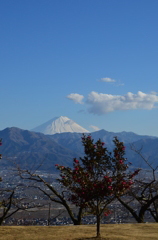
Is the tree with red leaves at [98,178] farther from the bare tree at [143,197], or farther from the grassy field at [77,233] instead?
the bare tree at [143,197]

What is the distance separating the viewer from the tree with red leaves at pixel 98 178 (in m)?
15.8

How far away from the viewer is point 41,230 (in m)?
18.6

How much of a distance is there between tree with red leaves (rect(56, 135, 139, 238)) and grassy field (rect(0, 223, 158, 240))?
114 cm

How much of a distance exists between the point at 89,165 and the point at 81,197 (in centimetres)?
169

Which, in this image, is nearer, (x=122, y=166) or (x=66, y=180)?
(x=122, y=166)

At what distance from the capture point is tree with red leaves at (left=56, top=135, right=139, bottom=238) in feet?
51.8

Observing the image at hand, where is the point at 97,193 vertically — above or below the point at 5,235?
above

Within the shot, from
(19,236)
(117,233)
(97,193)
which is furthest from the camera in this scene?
(117,233)

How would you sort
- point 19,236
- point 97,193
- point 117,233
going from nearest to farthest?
1. point 97,193
2. point 19,236
3. point 117,233

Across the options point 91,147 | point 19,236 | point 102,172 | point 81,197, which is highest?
point 91,147

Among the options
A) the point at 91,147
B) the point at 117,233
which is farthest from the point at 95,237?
the point at 91,147

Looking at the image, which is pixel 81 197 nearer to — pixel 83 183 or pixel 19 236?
pixel 83 183

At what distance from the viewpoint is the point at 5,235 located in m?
17.0

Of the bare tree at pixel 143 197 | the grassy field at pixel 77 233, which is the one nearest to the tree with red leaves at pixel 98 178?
the grassy field at pixel 77 233
